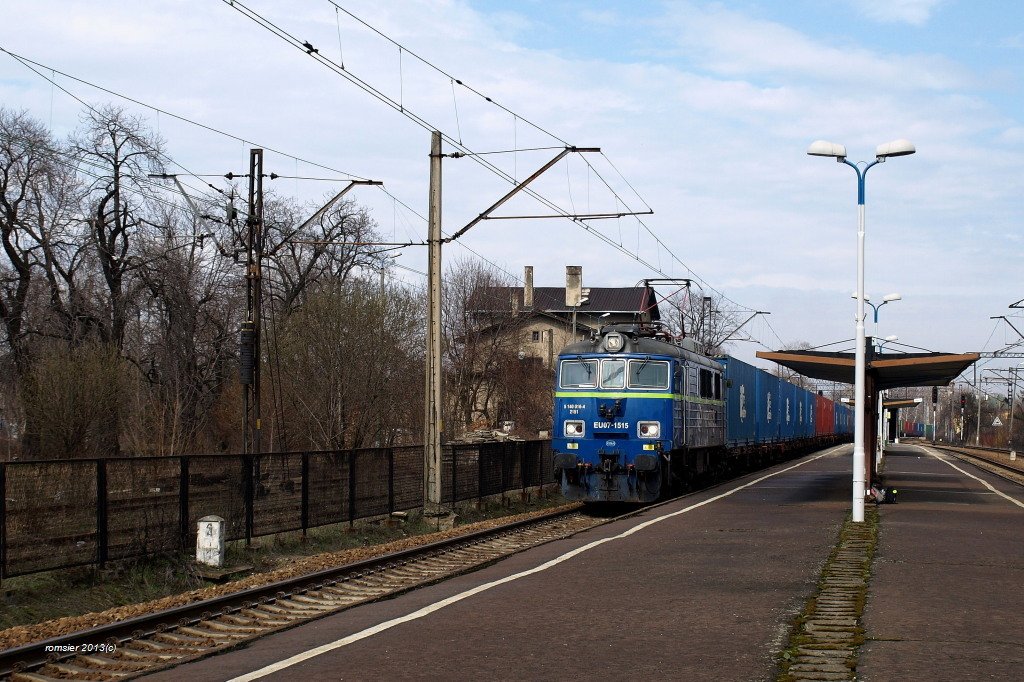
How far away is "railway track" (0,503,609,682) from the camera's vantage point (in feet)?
29.3

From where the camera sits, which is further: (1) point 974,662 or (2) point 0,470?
(2) point 0,470

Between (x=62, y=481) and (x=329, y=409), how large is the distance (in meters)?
25.9

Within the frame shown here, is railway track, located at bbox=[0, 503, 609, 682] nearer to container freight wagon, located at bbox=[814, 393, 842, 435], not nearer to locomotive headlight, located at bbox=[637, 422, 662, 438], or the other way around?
locomotive headlight, located at bbox=[637, 422, 662, 438]

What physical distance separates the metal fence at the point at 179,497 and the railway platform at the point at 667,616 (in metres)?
4.50

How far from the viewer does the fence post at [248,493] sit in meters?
17.6

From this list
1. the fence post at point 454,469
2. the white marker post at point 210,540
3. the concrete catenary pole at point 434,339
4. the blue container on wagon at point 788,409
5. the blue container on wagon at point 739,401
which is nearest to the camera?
the white marker post at point 210,540

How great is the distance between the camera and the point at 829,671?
26.6 feet

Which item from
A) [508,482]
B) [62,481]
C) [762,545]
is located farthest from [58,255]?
[762,545]

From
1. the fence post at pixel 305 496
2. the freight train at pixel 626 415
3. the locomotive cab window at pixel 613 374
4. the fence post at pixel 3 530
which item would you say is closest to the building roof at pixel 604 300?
the freight train at pixel 626 415

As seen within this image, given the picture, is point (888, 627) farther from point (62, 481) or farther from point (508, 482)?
point (508, 482)

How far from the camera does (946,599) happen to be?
1113 centimetres

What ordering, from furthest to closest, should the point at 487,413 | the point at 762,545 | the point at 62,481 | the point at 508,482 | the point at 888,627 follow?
1. the point at 487,413
2. the point at 508,482
3. the point at 762,545
4. the point at 62,481
5. the point at 888,627

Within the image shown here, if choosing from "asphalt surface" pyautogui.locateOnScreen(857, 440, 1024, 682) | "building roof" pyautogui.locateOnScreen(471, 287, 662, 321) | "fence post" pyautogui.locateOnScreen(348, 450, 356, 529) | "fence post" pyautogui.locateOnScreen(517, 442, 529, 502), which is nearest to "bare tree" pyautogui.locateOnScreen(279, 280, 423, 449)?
"fence post" pyautogui.locateOnScreen(517, 442, 529, 502)

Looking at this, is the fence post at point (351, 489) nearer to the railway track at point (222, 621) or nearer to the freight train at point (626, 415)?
the railway track at point (222, 621)
